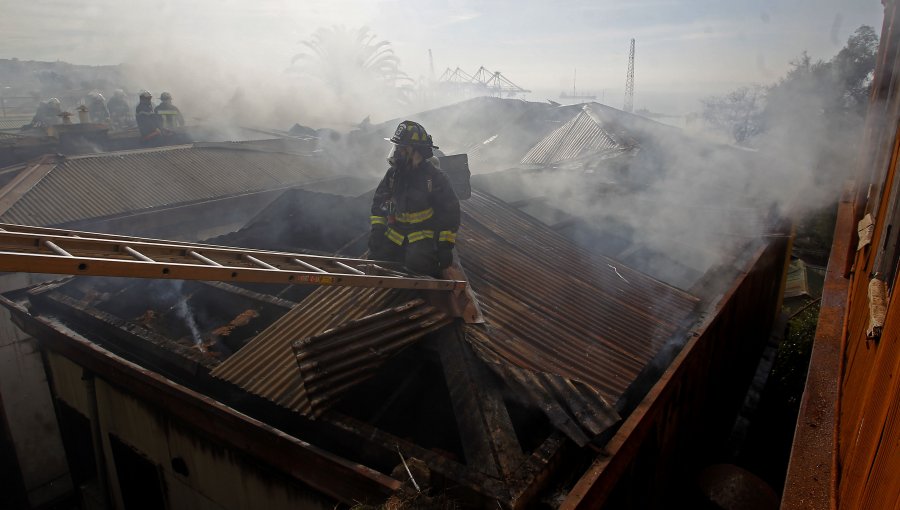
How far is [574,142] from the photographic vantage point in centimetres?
1864

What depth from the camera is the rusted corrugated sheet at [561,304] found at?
14.0 feet

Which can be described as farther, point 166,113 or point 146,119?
point 166,113

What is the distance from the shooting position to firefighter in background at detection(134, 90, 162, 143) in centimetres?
1644

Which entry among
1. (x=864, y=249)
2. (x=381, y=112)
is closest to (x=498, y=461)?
(x=864, y=249)

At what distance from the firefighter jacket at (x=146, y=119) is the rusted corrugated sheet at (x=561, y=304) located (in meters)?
13.9

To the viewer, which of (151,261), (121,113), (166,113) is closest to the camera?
(151,261)

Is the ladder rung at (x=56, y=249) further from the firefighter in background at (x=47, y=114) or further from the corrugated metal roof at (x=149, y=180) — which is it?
the firefighter in background at (x=47, y=114)

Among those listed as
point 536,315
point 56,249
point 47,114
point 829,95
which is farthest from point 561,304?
point 47,114

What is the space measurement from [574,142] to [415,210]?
15.2 m

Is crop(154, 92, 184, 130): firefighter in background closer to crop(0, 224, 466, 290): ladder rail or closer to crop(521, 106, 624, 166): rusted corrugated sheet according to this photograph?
crop(521, 106, 624, 166): rusted corrugated sheet

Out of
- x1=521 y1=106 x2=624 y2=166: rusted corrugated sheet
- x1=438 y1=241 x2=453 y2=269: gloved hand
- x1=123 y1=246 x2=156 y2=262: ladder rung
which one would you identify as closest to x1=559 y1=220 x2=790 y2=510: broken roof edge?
x1=438 y1=241 x2=453 y2=269: gloved hand

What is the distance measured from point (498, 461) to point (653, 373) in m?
2.32

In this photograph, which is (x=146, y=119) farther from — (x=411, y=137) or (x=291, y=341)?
(x=291, y=341)

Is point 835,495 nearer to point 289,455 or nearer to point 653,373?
point 653,373
